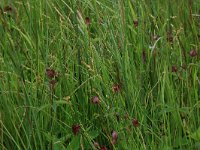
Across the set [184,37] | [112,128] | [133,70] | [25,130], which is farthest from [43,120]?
[184,37]

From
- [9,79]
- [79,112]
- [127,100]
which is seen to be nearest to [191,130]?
[127,100]

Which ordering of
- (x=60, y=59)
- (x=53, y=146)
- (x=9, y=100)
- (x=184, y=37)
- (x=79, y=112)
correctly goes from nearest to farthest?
(x=53, y=146), (x=9, y=100), (x=79, y=112), (x=60, y=59), (x=184, y=37)

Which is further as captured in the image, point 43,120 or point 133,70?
point 133,70

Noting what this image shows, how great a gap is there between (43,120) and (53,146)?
239mm

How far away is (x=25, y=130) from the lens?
1882 mm

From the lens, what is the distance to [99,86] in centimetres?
200

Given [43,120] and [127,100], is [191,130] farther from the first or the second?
[43,120]

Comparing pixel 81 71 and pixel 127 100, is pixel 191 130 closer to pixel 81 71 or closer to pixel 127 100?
pixel 127 100

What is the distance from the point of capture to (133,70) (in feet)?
7.00

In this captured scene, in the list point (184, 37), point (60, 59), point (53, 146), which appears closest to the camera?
point (53, 146)

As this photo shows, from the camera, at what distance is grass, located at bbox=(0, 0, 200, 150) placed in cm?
184

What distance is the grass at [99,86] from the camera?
1838 mm

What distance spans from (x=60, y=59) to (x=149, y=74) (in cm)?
37

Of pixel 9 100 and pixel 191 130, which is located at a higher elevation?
pixel 9 100
